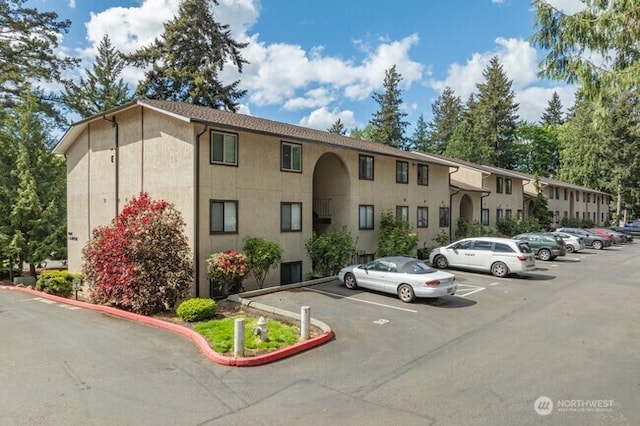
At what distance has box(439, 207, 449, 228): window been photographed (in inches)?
1109

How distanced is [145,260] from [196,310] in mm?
3064

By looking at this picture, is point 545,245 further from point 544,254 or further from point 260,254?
point 260,254

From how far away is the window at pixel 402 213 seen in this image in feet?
79.3

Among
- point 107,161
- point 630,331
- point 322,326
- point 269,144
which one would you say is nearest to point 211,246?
point 269,144

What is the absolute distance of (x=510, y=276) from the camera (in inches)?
774

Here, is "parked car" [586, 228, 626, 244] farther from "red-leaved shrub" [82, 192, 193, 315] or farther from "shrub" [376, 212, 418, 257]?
"red-leaved shrub" [82, 192, 193, 315]

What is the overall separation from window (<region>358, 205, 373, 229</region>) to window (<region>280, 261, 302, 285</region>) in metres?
4.89

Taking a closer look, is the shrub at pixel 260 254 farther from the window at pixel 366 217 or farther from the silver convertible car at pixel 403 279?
the window at pixel 366 217

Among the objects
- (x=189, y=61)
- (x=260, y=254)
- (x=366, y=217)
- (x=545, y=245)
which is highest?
(x=189, y=61)

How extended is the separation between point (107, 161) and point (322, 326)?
1437 centimetres

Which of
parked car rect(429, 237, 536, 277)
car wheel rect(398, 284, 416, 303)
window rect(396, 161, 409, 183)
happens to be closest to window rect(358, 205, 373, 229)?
window rect(396, 161, 409, 183)

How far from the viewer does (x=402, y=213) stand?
80.5ft

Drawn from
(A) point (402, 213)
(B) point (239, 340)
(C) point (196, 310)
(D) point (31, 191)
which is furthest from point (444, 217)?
(D) point (31, 191)

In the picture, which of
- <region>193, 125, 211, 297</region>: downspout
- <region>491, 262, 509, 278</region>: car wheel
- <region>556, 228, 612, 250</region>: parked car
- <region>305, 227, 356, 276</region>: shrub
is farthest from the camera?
<region>556, 228, 612, 250</region>: parked car
